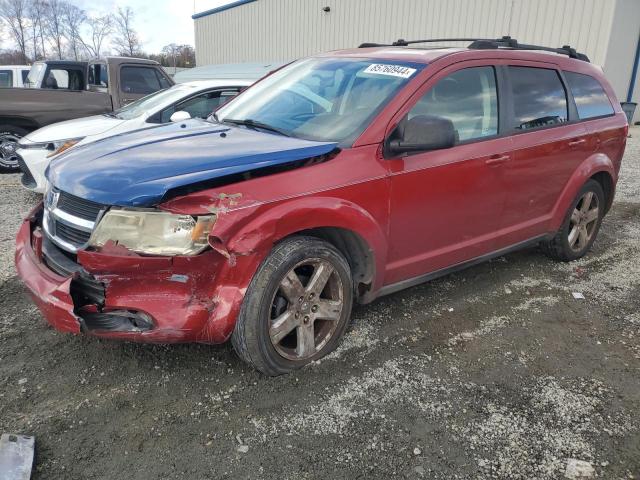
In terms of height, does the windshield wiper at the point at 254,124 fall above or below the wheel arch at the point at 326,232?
above

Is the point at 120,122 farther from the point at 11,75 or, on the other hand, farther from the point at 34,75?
the point at 11,75

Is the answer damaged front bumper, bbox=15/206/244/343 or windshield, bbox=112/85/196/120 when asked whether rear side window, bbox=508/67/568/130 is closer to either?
damaged front bumper, bbox=15/206/244/343

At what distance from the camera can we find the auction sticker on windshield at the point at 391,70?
3.28 m

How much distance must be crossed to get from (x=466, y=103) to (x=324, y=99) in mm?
953

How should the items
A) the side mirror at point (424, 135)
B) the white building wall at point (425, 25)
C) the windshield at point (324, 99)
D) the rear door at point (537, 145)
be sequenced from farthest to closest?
1. the white building wall at point (425, 25)
2. the rear door at point (537, 145)
3. the windshield at point (324, 99)
4. the side mirror at point (424, 135)

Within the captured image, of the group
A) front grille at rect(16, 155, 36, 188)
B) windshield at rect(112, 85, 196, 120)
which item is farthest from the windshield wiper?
front grille at rect(16, 155, 36, 188)

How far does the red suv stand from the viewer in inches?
98.3

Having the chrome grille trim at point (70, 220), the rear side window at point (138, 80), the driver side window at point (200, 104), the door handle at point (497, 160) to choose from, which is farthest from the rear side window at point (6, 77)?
the door handle at point (497, 160)

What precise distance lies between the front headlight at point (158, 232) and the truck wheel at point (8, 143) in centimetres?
653

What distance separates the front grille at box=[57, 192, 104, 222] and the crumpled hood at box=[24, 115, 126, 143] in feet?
11.6

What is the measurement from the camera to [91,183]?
259 centimetres

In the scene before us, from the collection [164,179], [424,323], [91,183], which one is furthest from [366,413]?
[91,183]

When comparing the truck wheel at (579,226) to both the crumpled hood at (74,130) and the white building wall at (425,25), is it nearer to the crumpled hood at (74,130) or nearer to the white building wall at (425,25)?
the crumpled hood at (74,130)

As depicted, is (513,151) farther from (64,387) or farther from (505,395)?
(64,387)
